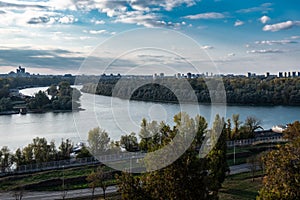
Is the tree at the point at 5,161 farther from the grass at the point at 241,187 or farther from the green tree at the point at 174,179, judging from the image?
the green tree at the point at 174,179

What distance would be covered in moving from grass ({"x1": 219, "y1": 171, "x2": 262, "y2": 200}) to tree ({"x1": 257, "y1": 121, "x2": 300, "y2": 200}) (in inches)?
122

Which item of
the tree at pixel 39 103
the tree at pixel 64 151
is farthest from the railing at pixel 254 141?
the tree at pixel 39 103

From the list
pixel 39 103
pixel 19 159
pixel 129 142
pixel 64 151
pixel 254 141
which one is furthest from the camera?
pixel 39 103

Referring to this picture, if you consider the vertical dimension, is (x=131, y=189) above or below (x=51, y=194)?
above

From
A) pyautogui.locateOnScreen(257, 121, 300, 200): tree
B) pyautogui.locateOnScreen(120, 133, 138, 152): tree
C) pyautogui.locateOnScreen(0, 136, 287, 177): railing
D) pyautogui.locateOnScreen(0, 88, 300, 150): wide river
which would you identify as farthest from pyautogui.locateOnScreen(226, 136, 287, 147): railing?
pyautogui.locateOnScreen(257, 121, 300, 200): tree

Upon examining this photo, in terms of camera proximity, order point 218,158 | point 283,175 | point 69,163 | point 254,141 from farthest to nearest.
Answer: point 254,141
point 69,163
point 218,158
point 283,175

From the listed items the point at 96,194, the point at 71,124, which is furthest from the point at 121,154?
the point at 71,124

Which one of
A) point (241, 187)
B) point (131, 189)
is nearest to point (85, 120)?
point (241, 187)

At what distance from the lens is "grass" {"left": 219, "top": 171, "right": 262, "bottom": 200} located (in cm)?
586

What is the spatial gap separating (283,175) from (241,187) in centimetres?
388

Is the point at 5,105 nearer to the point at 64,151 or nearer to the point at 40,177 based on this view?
the point at 64,151

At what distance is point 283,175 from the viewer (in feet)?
8.91

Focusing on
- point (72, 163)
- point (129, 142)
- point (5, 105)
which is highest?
point (5, 105)

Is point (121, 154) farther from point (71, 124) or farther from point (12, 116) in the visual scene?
point (12, 116)
